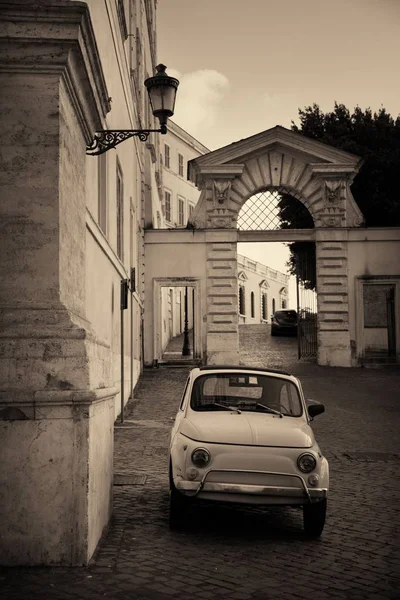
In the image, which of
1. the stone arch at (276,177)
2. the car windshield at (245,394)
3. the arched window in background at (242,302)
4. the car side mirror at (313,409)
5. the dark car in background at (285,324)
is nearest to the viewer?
the car windshield at (245,394)

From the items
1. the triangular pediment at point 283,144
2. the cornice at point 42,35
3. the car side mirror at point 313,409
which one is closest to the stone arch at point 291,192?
the triangular pediment at point 283,144

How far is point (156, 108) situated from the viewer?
10469 mm

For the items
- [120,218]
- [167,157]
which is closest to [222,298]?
[120,218]

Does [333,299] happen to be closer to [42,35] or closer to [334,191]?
[334,191]

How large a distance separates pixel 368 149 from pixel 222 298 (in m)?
11.8

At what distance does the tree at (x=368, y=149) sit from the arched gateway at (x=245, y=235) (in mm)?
4467

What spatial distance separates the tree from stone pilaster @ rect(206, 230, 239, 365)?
728cm

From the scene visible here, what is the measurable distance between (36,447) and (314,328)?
76.8ft

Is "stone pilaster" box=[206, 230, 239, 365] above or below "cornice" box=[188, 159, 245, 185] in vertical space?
below

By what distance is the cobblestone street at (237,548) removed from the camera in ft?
17.0

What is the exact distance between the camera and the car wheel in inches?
272

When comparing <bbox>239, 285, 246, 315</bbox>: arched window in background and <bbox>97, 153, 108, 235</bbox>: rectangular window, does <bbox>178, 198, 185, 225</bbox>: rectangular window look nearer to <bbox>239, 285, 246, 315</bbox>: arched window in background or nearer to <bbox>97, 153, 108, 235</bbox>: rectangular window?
<bbox>239, 285, 246, 315</bbox>: arched window in background

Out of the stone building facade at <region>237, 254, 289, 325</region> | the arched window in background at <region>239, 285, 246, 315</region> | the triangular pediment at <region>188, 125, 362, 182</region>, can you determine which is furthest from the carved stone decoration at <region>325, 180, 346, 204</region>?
the arched window in background at <region>239, 285, 246, 315</region>

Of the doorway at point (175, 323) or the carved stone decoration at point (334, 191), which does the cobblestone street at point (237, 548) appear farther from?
the carved stone decoration at point (334, 191)
